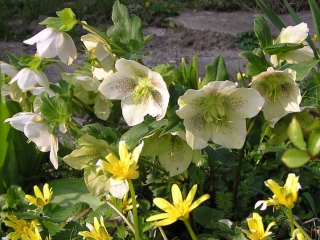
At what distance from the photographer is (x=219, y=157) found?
0.95 metres

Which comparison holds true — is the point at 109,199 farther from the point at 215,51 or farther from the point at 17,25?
the point at 17,25

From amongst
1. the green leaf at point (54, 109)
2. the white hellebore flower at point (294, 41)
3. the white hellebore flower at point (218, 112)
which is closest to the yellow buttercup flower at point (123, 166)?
the white hellebore flower at point (218, 112)

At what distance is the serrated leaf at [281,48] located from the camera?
2.80 ft

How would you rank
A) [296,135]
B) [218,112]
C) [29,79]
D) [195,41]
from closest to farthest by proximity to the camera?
1. [296,135]
2. [218,112]
3. [29,79]
4. [195,41]

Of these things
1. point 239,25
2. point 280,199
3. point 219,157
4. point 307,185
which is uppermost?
point 280,199

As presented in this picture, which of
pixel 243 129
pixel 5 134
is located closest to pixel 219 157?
pixel 243 129

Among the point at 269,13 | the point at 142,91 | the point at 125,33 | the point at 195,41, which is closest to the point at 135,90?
the point at 142,91

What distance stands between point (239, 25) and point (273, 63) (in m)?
3.13

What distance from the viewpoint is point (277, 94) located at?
0.87m

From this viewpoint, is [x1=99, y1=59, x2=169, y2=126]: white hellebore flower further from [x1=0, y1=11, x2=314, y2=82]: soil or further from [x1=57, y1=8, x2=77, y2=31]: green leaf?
[x1=0, y1=11, x2=314, y2=82]: soil

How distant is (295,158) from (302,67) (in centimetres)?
46

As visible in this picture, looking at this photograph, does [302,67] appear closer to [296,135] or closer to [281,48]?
[281,48]

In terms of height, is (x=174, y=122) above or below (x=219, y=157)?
above

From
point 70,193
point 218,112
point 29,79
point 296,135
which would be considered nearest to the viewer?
point 296,135
